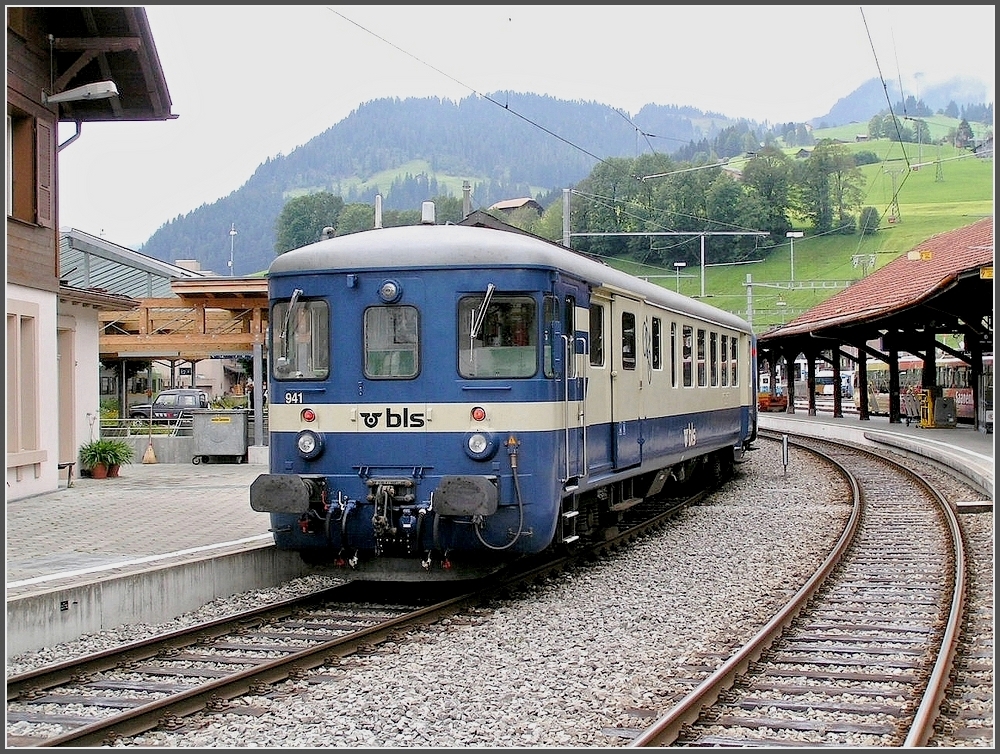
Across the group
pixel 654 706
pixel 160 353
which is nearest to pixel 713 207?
pixel 160 353

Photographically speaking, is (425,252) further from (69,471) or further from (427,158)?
(427,158)

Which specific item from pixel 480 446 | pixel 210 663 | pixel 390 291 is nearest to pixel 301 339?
pixel 390 291

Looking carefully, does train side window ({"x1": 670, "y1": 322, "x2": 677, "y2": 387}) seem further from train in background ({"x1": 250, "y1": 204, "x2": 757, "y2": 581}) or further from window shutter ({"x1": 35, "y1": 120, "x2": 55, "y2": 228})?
window shutter ({"x1": 35, "y1": 120, "x2": 55, "y2": 228})

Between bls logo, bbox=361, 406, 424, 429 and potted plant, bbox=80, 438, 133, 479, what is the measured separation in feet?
36.1

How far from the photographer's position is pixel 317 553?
31.2ft

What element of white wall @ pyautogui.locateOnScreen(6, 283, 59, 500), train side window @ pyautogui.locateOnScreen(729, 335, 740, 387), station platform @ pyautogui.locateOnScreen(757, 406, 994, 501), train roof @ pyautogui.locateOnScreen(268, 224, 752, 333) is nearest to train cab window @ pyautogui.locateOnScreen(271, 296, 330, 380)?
train roof @ pyautogui.locateOnScreen(268, 224, 752, 333)

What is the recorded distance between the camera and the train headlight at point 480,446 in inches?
354

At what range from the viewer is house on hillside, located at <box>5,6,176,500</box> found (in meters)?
14.8

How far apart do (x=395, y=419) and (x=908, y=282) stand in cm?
2579

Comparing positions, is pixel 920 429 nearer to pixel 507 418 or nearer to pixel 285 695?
pixel 507 418

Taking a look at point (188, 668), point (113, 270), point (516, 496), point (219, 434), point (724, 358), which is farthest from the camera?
point (113, 270)

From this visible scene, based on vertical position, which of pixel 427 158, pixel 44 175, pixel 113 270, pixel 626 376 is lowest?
pixel 626 376

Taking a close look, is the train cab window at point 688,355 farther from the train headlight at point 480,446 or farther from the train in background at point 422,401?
the train headlight at point 480,446

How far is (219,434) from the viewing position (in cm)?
2216
